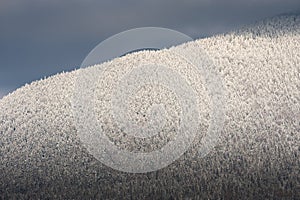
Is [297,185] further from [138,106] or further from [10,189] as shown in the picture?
[138,106]

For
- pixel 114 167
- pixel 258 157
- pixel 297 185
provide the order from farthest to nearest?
1. pixel 114 167
2. pixel 258 157
3. pixel 297 185

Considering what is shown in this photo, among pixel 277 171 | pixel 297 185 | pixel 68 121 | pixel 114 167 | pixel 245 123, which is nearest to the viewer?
pixel 297 185

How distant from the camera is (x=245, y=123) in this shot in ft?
554

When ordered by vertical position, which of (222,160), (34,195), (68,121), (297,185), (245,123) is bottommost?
(297,185)

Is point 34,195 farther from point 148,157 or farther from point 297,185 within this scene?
point 297,185

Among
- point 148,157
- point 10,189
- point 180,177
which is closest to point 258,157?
point 180,177

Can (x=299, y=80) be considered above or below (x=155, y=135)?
above

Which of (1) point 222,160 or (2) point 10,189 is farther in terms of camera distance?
(1) point 222,160

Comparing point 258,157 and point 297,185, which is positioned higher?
point 258,157

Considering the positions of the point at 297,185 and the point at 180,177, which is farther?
the point at 180,177

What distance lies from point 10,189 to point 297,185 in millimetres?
65668

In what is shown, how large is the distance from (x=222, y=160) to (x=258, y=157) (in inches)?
370

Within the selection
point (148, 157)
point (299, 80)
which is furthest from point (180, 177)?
point (299, 80)

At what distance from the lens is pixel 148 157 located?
496 ft
